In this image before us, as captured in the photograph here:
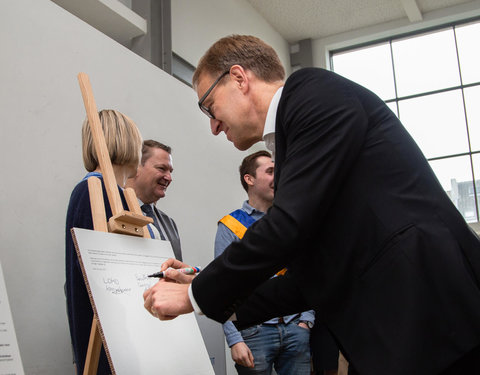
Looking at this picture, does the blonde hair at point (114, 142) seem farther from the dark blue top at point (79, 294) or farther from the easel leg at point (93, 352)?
the easel leg at point (93, 352)

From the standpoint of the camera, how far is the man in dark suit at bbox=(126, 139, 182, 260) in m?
2.72

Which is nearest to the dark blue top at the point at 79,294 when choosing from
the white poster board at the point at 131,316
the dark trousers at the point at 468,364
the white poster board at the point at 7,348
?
the white poster board at the point at 131,316

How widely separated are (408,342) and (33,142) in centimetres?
199

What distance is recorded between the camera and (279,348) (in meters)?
2.63

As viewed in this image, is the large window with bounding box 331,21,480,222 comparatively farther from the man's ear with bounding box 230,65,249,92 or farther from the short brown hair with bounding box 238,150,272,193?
the man's ear with bounding box 230,65,249,92

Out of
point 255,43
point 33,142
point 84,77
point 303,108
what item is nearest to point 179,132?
point 33,142

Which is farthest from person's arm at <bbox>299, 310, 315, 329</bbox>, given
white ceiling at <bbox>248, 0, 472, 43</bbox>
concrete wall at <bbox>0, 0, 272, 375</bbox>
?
white ceiling at <bbox>248, 0, 472, 43</bbox>

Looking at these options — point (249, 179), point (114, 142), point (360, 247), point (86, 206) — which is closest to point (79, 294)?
point (86, 206)

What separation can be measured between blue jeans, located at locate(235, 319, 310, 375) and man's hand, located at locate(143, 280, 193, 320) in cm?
155

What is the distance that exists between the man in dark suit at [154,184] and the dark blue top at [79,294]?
0.95 meters

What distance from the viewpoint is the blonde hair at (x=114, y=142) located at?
76.3 inches

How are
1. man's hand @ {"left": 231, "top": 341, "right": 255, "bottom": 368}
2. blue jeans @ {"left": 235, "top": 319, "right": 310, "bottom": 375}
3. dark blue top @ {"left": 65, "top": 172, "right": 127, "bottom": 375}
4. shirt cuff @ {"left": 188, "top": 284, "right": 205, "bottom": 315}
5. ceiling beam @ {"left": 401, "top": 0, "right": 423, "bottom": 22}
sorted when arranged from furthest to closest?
ceiling beam @ {"left": 401, "top": 0, "right": 423, "bottom": 22} < blue jeans @ {"left": 235, "top": 319, "right": 310, "bottom": 375} < man's hand @ {"left": 231, "top": 341, "right": 255, "bottom": 368} < dark blue top @ {"left": 65, "top": 172, "right": 127, "bottom": 375} < shirt cuff @ {"left": 188, "top": 284, "right": 205, "bottom": 315}

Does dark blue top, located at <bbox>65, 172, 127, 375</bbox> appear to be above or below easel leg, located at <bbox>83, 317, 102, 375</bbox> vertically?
above

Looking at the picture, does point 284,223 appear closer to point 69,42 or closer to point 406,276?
point 406,276
